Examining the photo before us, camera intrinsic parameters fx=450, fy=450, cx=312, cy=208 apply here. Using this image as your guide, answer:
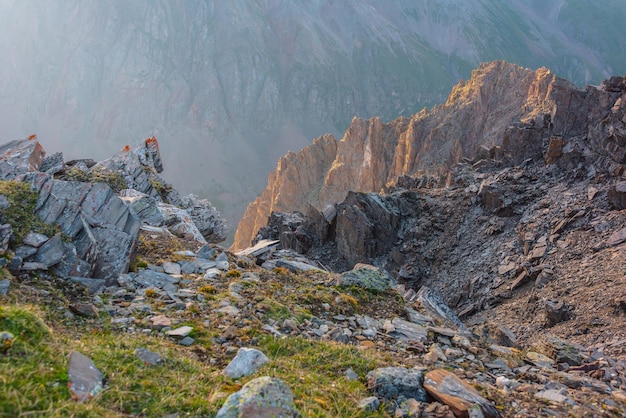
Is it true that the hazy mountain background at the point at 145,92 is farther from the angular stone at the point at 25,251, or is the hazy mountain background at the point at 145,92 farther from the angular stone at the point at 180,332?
the angular stone at the point at 180,332

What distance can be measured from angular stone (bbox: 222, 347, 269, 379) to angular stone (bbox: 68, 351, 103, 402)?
201 centimetres

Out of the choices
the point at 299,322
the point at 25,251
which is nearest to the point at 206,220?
the point at 25,251

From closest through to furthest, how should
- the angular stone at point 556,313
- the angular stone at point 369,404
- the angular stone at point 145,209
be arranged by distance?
the angular stone at point 369,404 < the angular stone at point 145,209 < the angular stone at point 556,313

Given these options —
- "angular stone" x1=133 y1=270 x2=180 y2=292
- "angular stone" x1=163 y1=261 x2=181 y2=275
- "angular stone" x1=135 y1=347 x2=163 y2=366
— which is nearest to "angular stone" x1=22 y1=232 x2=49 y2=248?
"angular stone" x1=133 y1=270 x2=180 y2=292

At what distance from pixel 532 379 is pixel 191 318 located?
747 centimetres

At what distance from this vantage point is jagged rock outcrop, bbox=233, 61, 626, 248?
39.2 metres

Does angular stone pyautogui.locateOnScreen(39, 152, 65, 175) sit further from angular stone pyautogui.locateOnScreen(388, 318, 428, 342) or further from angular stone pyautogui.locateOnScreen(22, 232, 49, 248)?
angular stone pyautogui.locateOnScreen(388, 318, 428, 342)

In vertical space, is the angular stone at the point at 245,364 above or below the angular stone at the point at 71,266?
below

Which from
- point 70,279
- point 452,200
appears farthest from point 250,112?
point 70,279

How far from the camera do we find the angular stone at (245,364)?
282 inches

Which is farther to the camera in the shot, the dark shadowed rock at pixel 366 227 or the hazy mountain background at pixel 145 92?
the hazy mountain background at pixel 145 92

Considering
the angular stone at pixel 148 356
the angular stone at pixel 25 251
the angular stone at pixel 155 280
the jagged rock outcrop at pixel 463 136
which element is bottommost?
the angular stone at pixel 148 356

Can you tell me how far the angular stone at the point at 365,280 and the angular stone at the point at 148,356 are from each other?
8.23 metres

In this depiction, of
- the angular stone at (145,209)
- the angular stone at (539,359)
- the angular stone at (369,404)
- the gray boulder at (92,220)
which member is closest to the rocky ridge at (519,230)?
the angular stone at (145,209)
